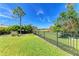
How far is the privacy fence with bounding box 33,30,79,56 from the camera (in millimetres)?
3904

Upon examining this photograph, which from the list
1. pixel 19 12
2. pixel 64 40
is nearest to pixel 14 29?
pixel 19 12

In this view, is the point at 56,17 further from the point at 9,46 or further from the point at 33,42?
the point at 9,46

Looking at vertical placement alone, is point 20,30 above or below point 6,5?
below

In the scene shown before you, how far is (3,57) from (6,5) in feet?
2.55

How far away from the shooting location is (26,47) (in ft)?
13.0

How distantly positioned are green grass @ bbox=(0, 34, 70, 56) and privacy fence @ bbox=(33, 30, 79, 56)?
0.25 feet

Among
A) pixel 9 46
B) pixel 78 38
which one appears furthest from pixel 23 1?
pixel 78 38

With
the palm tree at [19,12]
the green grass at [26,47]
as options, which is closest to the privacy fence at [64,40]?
the green grass at [26,47]

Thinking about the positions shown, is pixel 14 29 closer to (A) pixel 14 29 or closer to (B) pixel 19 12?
(A) pixel 14 29

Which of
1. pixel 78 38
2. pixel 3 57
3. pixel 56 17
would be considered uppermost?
pixel 56 17

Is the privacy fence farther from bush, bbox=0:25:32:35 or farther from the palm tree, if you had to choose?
the palm tree

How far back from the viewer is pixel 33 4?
3932mm

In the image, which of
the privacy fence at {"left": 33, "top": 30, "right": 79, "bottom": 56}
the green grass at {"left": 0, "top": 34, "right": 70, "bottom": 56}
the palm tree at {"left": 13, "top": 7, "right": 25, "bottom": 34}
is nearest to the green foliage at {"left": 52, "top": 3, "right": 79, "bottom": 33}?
the privacy fence at {"left": 33, "top": 30, "right": 79, "bottom": 56}

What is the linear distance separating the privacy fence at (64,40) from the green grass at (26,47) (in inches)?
3.0
